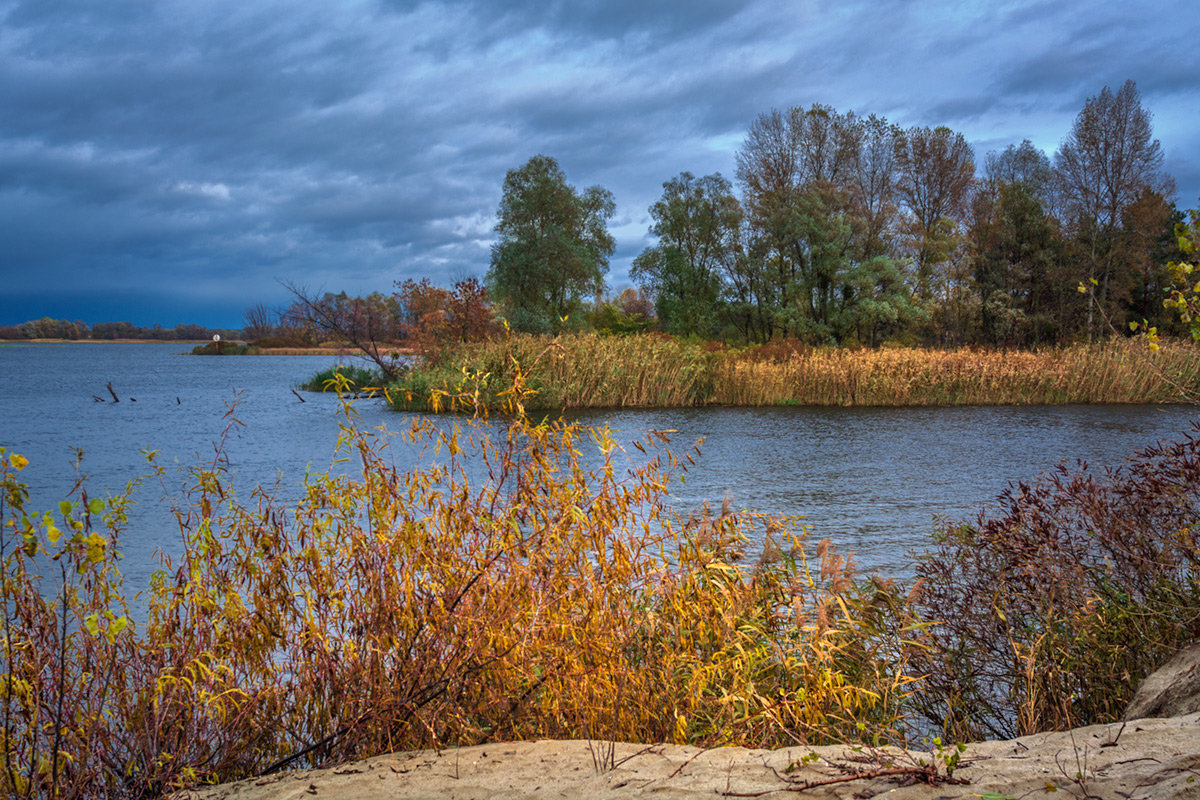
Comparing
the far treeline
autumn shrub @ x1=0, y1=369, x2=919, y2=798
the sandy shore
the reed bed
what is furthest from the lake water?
the far treeline

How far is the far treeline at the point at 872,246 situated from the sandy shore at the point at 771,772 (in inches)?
1338

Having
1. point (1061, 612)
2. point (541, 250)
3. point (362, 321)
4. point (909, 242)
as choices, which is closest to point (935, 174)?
point (909, 242)

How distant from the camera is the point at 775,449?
15.3 meters

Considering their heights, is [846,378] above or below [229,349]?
below

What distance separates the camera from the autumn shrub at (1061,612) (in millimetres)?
3973

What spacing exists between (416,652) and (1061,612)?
3892 millimetres

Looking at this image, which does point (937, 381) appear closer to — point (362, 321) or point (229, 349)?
point (362, 321)

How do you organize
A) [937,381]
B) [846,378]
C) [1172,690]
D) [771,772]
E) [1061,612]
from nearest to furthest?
[771,772] < [1172,690] < [1061,612] < [846,378] < [937,381]

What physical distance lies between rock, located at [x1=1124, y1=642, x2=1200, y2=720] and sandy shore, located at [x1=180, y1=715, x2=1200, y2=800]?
0.48 metres

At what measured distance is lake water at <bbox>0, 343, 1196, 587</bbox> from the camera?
9203mm

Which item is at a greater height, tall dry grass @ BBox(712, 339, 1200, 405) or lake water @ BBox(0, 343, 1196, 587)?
tall dry grass @ BBox(712, 339, 1200, 405)

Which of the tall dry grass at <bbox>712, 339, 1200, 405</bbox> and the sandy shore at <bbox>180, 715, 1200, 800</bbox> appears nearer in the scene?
the sandy shore at <bbox>180, 715, 1200, 800</bbox>

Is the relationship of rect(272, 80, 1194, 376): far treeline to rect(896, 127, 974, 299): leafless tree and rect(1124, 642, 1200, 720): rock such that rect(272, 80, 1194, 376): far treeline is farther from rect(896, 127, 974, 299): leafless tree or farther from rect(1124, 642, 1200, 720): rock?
rect(1124, 642, 1200, 720): rock

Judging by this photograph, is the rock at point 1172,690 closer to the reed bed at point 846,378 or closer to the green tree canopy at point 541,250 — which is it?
the reed bed at point 846,378
